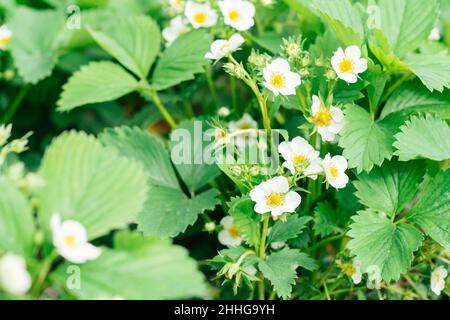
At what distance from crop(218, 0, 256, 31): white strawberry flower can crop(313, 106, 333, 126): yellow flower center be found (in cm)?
36

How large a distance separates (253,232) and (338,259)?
10.1 inches

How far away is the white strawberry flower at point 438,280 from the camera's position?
1497 mm

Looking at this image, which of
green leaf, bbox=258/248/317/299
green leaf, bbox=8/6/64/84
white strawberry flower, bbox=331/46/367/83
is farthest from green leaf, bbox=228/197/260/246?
green leaf, bbox=8/6/64/84

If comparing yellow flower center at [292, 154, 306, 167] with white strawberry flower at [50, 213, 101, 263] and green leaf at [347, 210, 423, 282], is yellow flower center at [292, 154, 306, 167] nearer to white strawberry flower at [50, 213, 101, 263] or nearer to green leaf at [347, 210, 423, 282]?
green leaf at [347, 210, 423, 282]

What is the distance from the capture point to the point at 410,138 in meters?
1.43

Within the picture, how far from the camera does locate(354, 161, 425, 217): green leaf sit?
1.47m

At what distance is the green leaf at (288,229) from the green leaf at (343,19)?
1.49ft

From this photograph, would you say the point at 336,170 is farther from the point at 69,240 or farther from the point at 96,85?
the point at 96,85

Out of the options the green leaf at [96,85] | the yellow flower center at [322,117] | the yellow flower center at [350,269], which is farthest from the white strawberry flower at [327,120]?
the green leaf at [96,85]

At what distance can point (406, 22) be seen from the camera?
161 centimetres

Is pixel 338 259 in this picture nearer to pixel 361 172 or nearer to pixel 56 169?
pixel 361 172

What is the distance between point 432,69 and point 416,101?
0.35 ft
